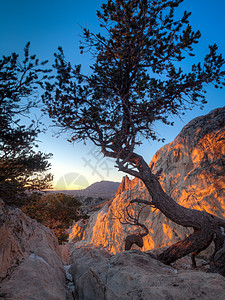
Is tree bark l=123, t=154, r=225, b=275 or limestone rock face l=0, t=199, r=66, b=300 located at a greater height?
limestone rock face l=0, t=199, r=66, b=300

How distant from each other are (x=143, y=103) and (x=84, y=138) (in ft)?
11.4

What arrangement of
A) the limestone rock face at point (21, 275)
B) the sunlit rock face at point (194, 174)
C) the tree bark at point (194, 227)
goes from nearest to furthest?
1. the limestone rock face at point (21, 275)
2. the tree bark at point (194, 227)
3. the sunlit rock face at point (194, 174)

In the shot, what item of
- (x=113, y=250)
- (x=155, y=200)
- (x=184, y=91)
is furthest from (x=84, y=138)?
(x=113, y=250)

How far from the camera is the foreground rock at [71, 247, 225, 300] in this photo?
8.98 ft

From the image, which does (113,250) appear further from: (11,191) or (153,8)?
(153,8)

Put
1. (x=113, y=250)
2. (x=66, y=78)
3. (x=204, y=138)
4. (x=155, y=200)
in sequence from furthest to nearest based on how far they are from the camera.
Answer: (x=113, y=250) < (x=204, y=138) < (x=66, y=78) < (x=155, y=200)

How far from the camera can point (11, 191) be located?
5.18m

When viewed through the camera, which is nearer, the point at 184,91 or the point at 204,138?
the point at 184,91

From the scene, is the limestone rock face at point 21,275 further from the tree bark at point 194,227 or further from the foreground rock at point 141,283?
the tree bark at point 194,227

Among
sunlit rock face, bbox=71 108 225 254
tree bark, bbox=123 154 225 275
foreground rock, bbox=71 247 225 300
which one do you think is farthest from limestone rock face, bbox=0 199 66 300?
sunlit rock face, bbox=71 108 225 254

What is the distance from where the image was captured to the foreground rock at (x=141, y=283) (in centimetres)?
274

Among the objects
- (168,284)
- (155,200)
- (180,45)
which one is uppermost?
(180,45)

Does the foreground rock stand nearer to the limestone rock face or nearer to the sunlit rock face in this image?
the limestone rock face

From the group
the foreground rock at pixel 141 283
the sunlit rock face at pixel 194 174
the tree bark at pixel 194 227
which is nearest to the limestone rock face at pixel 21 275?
the foreground rock at pixel 141 283
